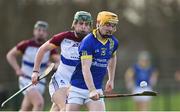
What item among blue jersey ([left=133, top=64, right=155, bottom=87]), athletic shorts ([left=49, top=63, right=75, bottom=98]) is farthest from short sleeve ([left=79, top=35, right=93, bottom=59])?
blue jersey ([left=133, top=64, right=155, bottom=87])

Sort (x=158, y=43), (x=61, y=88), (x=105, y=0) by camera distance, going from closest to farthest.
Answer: (x=61, y=88)
(x=105, y=0)
(x=158, y=43)

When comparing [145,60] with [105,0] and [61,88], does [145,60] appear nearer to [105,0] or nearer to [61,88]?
[61,88]

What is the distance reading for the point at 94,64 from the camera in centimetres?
1049

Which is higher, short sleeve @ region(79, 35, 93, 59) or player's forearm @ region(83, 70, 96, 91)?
short sleeve @ region(79, 35, 93, 59)

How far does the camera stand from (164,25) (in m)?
46.3

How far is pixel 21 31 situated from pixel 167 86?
10.3 meters

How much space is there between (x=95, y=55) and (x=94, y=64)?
14 centimetres

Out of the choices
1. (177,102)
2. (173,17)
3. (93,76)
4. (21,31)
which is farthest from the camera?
(173,17)

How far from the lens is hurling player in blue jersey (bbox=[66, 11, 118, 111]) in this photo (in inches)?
403

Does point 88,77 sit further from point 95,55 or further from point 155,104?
point 155,104

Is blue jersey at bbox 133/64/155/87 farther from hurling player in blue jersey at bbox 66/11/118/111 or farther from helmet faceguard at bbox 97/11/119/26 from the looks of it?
helmet faceguard at bbox 97/11/119/26

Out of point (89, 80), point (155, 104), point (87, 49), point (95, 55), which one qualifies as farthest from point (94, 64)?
point (155, 104)

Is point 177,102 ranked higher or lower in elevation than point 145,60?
lower

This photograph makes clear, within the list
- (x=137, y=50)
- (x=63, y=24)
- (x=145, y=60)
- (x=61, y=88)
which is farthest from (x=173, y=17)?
(x=61, y=88)
